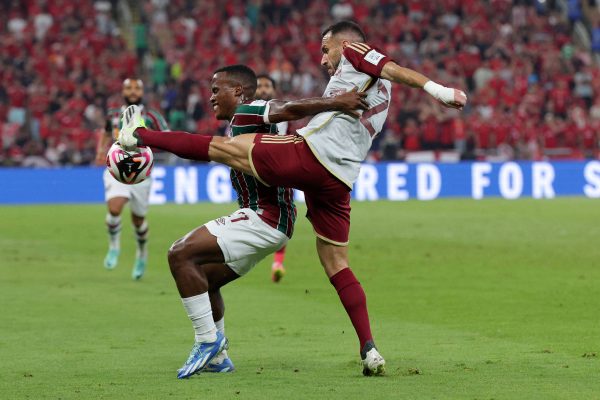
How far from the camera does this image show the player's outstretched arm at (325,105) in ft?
23.6

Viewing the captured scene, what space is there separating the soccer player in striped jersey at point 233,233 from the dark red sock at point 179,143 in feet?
0.13

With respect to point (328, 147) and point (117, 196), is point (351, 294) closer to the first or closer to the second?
point (328, 147)

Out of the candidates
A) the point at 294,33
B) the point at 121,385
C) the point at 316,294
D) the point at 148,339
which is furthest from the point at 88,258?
the point at 294,33

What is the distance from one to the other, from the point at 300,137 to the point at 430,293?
5.25 m

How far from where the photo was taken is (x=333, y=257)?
7.67m

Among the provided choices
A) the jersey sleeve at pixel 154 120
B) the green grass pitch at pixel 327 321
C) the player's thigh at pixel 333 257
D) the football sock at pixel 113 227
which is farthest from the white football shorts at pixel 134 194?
the player's thigh at pixel 333 257

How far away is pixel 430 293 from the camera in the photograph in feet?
40.1

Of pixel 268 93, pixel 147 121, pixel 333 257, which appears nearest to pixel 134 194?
pixel 147 121

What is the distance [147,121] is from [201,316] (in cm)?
645

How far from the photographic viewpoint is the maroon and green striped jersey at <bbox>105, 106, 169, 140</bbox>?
13.5m

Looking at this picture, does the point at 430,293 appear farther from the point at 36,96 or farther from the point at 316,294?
the point at 36,96

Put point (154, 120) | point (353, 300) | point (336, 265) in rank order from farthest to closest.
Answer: point (154, 120)
point (336, 265)
point (353, 300)

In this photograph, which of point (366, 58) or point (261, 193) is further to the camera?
point (261, 193)

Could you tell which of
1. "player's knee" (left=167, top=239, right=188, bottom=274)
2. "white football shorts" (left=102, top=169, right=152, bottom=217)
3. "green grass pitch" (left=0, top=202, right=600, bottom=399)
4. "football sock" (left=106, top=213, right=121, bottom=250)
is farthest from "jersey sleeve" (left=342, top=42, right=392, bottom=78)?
"football sock" (left=106, top=213, right=121, bottom=250)
